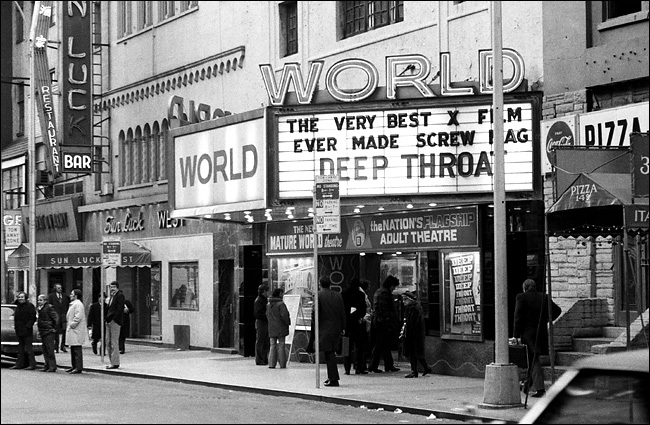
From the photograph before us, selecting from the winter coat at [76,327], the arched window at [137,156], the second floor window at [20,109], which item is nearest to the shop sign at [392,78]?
the winter coat at [76,327]

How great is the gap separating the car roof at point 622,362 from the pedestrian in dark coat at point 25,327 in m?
21.1

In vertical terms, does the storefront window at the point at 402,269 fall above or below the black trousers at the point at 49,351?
above

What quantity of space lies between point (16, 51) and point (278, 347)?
2420 centimetres

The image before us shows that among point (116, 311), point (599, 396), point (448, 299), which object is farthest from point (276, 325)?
point (599, 396)

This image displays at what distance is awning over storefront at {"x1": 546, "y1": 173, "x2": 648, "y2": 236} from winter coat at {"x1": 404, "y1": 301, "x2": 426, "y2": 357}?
16.9ft

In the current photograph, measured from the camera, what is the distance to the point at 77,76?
3478 centimetres

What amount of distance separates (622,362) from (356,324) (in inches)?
653

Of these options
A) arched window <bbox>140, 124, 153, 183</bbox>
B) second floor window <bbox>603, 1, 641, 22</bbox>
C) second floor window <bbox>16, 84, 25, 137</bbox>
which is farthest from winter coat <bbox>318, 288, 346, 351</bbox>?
second floor window <bbox>16, 84, 25, 137</bbox>

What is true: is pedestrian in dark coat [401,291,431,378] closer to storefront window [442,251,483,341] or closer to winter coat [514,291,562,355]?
storefront window [442,251,483,341]

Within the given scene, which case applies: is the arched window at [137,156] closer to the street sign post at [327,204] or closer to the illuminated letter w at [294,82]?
the illuminated letter w at [294,82]

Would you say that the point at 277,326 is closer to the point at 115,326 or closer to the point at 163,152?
the point at 115,326

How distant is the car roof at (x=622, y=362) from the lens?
221 inches

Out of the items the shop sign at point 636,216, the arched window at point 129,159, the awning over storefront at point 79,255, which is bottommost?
the awning over storefront at point 79,255

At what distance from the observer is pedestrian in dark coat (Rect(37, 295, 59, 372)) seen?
2488cm
